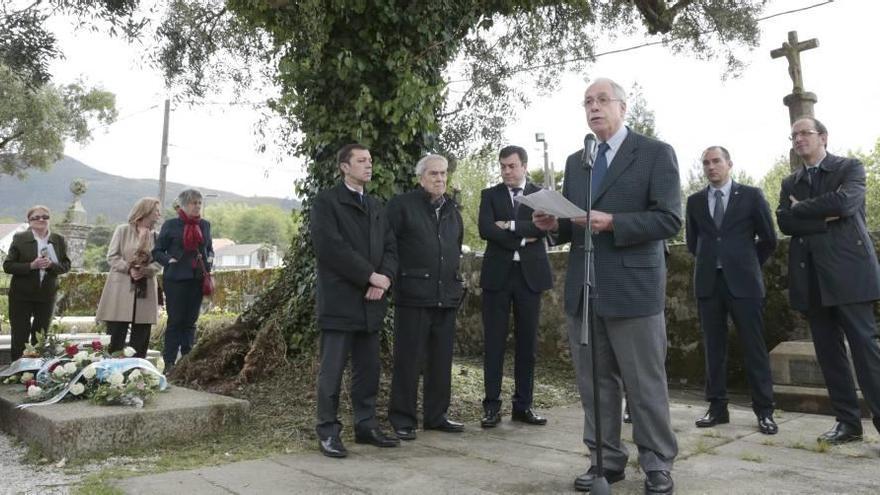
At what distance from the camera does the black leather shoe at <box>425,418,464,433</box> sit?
426cm

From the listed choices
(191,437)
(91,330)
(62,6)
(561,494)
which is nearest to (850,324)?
(561,494)

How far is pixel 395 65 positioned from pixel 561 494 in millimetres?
3412

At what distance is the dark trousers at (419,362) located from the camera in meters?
4.18

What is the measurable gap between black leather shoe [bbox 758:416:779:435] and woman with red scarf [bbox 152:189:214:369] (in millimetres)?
4849

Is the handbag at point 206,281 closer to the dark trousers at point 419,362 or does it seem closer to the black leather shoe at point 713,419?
the dark trousers at point 419,362

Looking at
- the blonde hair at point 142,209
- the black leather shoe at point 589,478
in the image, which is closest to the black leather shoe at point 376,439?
the black leather shoe at point 589,478

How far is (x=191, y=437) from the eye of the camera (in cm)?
390

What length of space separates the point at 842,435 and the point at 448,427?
2.32 metres

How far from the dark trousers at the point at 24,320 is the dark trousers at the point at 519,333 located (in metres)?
4.42

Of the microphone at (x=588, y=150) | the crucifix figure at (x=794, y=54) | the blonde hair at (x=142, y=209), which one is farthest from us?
the crucifix figure at (x=794, y=54)

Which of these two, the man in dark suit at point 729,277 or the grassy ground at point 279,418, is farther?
the man in dark suit at point 729,277

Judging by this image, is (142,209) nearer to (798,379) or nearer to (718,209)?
(718,209)

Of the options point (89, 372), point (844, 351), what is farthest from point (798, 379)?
point (89, 372)

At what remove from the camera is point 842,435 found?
12.8 ft
